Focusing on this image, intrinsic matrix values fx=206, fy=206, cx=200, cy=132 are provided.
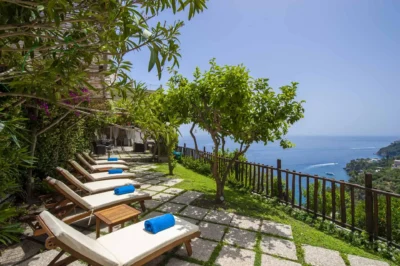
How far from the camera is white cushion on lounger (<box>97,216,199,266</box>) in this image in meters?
2.38

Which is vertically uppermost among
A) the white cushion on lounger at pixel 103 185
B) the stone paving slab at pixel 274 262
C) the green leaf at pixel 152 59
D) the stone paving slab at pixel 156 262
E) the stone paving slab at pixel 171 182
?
the green leaf at pixel 152 59

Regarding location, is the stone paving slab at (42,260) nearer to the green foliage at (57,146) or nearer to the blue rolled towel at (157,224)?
the blue rolled towel at (157,224)

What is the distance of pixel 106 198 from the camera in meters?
4.20

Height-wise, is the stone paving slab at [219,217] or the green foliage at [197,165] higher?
the green foliage at [197,165]

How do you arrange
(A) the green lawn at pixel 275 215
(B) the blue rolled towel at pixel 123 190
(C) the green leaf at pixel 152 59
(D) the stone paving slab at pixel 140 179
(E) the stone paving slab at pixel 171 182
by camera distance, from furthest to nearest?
(D) the stone paving slab at pixel 140 179 < (E) the stone paving slab at pixel 171 182 < (B) the blue rolled towel at pixel 123 190 < (A) the green lawn at pixel 275 215 < (C) the green leaf at pixel 152 59

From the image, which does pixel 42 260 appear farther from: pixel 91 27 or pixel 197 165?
pixel 197 165

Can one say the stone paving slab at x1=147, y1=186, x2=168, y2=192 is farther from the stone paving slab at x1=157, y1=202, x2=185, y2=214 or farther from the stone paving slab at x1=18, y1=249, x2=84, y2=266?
the stone paving slab at x1=18, y1=249, x2=84, y2=266

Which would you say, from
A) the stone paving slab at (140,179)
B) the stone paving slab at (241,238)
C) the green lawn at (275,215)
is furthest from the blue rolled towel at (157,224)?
the stone paving slab at (140,179)

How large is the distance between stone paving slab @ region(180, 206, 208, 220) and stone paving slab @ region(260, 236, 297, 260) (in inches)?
59.3

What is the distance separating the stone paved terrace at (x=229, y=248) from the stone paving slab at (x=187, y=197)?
625 millimetres

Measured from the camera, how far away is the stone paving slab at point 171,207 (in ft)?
16.4

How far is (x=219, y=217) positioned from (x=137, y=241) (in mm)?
2503

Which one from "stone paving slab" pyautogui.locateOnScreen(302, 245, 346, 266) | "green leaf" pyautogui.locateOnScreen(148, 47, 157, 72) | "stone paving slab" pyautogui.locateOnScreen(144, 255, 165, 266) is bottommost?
"stone paving slab" pyautogui.locateOnScreen(302, 245, 346, 266)

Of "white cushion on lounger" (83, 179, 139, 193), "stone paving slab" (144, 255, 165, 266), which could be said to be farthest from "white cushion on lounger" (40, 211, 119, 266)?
"white cushion on lounger" (83, 179, 139, 193)
